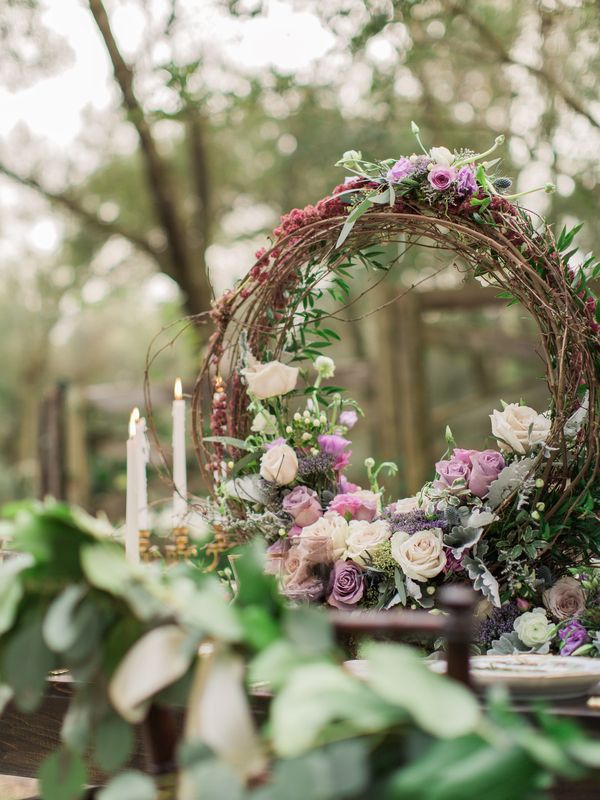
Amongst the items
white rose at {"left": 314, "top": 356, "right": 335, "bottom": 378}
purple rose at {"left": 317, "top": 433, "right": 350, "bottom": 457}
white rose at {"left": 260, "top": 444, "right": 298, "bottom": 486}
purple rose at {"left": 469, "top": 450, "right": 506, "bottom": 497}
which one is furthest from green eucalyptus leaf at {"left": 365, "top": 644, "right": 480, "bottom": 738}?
white rose at {"left": 314, "top": 356, "right": 335, "bottom": 378}

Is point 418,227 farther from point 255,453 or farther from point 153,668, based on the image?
point 153,668

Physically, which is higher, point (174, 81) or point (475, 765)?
point (174, 81)

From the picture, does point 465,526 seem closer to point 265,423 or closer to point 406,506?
point 406,506

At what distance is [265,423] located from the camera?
1.82 metres

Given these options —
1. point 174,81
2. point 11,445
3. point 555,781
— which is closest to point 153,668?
point 555,781

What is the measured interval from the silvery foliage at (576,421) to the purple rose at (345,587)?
0.44 meters

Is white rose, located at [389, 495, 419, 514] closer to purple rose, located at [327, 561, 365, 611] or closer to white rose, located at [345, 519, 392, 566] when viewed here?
white rose, located at [345, 519, 392, 566]

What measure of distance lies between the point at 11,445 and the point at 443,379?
5559mm

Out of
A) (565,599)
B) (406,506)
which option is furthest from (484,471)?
(565,599)

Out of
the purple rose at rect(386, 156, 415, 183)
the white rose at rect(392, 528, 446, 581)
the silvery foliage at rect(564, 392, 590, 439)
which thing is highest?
the purple rose at rect(386, 156, 415, 183)

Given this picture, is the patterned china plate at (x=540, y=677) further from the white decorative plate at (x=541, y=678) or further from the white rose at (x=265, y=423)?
the white rose at (x=265, y=423)

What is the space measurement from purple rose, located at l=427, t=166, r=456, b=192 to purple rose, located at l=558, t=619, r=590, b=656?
0.76m

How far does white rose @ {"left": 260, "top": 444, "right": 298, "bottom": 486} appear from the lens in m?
1.70

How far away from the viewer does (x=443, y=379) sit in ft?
29.3
